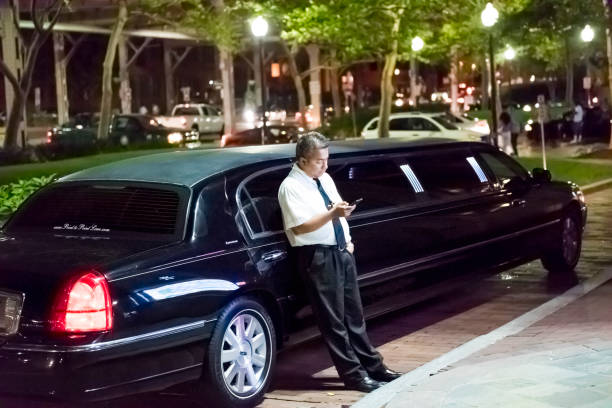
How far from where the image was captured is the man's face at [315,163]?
6703 mm

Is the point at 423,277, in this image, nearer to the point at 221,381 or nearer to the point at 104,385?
the point at 221,381

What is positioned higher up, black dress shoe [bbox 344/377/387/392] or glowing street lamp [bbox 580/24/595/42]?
glowing street lamp [bbox 580/24/595/42]

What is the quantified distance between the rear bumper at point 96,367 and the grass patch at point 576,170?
1718 centimetres

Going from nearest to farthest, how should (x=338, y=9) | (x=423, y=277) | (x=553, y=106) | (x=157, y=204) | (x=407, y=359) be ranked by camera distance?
(x=157, y=204)
(x=407, y=359)
(x=423, y=277)
(x=338, y=9)
(x=553, y=106)

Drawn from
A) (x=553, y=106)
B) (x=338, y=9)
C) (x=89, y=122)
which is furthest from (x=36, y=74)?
(x=338, y=9)

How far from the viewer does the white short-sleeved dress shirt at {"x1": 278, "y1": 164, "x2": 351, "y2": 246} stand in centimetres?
665

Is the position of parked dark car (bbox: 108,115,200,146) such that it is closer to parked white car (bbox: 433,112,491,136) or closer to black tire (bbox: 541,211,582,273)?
parked white car (bbox: 433,112,491,136)

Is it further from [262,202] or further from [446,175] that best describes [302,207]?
[446,175]

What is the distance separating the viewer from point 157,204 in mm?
6719

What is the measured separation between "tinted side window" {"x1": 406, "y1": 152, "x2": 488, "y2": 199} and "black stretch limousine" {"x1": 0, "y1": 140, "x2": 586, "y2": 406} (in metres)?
0.02

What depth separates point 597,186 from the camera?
71.8 feet

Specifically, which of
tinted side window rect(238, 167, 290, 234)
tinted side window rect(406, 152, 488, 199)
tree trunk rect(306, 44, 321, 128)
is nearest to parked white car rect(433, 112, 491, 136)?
tree trunk rect(306, 44, 321, 128)

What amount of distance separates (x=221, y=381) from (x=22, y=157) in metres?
18.1

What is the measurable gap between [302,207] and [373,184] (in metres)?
1.77
